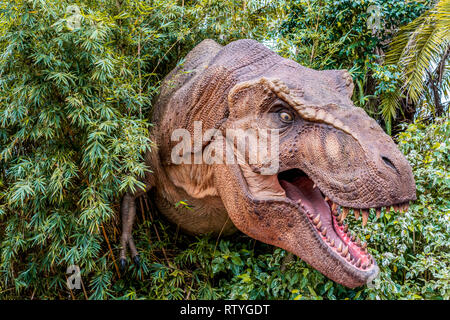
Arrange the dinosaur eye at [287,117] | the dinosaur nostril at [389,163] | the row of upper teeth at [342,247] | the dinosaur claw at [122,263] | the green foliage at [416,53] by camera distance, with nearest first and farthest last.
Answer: the dinosaur nostril at [389,163] → the row of upper teeth at [342,247] → the dinosaur eye at [287,117] → the dinosaur claw at [122,263] → the green foliage at [416,53]

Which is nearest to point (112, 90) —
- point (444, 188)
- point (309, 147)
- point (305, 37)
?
point (309, 147)

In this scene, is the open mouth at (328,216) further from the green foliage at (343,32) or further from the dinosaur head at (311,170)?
the green foliage at (343,32)

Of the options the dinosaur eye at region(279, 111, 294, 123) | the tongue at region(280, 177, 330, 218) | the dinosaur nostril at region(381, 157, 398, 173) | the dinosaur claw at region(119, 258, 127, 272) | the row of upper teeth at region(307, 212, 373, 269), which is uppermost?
the dinosaur nostril at region(381, 157, 398, 173)

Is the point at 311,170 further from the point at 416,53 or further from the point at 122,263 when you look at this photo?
the point at 416,53

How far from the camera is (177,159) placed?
2945 millimetres

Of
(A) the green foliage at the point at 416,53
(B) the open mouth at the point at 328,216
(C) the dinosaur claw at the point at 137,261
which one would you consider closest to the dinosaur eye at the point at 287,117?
(B) the open mouth at the point at 328,216

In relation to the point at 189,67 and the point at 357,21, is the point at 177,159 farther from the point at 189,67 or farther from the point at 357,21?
the point at 357,21

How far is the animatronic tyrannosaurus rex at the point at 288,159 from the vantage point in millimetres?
2000

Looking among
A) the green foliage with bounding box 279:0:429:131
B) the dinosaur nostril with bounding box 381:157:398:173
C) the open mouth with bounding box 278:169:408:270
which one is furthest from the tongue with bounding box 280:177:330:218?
the green foliage with bounding box 279:0:429:131

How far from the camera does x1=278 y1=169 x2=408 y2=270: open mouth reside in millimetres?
2110

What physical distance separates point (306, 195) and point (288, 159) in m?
0.32

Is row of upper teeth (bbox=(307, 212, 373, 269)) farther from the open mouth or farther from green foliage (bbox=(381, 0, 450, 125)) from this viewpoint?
green foliage (bbox=(381, 0, 450, 125))

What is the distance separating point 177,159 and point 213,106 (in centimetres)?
51

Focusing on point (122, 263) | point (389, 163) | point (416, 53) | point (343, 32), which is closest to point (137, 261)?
point (122, 263)
